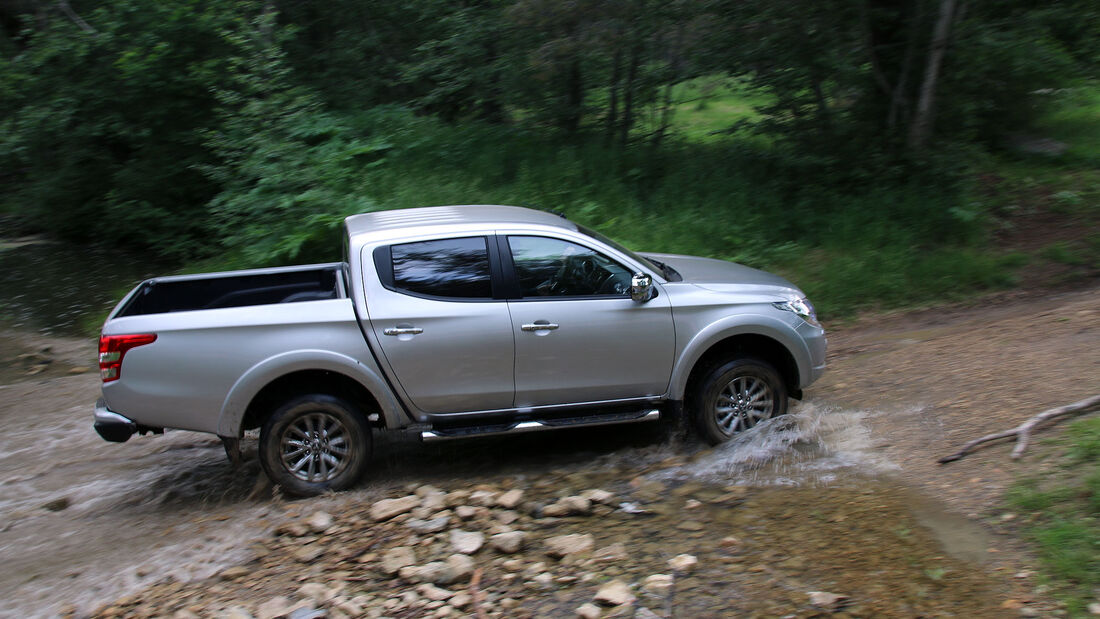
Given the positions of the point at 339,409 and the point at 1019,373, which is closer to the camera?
the point at 339,409

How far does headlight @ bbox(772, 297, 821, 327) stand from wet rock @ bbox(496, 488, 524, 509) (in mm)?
2277

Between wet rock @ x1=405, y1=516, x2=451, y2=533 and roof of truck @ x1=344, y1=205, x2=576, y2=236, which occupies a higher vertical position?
roof of truck @ x1=344, y1=205, x2=576, y2=236

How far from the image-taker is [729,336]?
6.21m

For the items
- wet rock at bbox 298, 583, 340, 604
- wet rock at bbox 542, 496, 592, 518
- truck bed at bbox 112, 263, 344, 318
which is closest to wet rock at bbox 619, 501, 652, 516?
wet rock at bbox 542, 496, 592, 518

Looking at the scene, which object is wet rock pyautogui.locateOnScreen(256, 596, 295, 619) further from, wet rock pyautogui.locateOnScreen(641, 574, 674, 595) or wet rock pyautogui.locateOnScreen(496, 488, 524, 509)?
Answer: wet rock pyautogui.locateOnScreen(641, 574, 674, 595)

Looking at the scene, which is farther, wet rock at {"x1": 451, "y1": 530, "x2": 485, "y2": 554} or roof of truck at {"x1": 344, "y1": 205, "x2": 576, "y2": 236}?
roof of truck at {"x1": 344, "y1": 205, "x2": 576, "y2": 236}

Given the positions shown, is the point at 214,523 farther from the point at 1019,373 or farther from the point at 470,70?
the point at 470,70

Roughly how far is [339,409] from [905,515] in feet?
11.6

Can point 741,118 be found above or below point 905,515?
above

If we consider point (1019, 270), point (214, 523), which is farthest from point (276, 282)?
point (1019, 270)

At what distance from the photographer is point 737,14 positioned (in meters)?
11.9

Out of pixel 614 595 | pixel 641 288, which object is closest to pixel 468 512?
pixel 614 595

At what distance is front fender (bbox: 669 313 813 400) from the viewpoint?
6141 millimetres

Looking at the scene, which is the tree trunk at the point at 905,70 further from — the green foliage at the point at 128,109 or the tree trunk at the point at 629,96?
the green foliage at the point at 128,109
